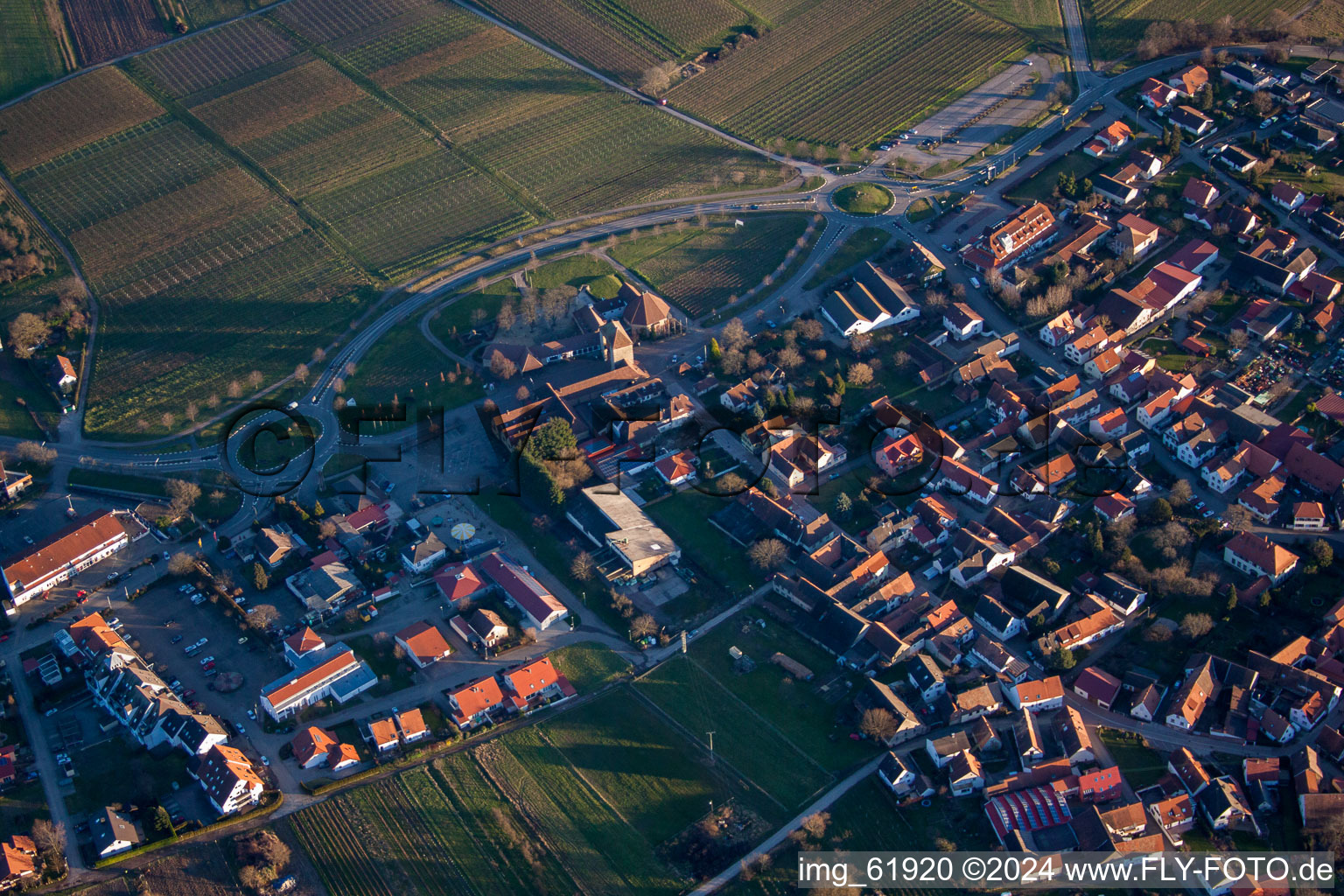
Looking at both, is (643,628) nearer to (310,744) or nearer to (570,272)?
(310,744)

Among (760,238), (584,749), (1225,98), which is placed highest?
(1225,98)

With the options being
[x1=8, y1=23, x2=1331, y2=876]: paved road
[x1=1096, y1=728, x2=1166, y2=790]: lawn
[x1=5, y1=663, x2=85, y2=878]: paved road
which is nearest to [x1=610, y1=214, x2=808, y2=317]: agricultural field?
[x1=8, y1=23, x2=1331, y2=876]: paved road

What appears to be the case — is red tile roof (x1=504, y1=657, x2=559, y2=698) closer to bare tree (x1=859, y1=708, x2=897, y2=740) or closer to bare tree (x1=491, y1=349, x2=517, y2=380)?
bare tree (x1=859, y1=708, x2=897, y2=740)

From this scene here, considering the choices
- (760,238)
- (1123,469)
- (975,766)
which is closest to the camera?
(975,766)

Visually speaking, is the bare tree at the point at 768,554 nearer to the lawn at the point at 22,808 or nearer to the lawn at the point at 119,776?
the lawn at the point at 119,776

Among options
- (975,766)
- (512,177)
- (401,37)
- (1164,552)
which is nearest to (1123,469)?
(1164,552)

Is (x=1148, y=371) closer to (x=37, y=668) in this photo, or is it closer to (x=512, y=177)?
(x=512, y=177)
